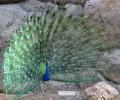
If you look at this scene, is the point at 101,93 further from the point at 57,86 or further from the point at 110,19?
the point at 110,19

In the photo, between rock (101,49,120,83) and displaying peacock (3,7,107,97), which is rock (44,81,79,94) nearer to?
displaying peacock (3,7,107,97)

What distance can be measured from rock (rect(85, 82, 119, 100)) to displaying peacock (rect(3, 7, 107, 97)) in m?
0.29

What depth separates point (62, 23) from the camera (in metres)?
3.29

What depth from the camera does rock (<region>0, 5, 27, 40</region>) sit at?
4293mm

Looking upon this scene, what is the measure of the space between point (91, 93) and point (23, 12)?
1971mm

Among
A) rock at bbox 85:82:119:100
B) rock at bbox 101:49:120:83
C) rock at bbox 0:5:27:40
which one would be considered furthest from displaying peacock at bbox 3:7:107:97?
rock at bbox 0:5:27:40

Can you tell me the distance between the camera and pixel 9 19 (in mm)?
4457

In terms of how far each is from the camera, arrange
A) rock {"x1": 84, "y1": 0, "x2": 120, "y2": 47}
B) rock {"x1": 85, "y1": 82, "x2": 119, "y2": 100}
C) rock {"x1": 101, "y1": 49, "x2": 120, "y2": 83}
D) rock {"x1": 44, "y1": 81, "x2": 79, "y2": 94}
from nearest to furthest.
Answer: rock {"x1": 85, "y1": 82, "x2": 119, "y2": 100} → rock {"x1": 44, "y1": 81, "x2": 79, "y2": 94} → rock {"x1": 101, "y1": 49, "x2": 120, "y2": 83} → rock {"x1": 84, "y1": 0, "x2": 120, "y2": 47}

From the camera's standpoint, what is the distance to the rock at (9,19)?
169 inches

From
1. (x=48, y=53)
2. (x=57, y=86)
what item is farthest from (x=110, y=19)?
(x=48, y=53)

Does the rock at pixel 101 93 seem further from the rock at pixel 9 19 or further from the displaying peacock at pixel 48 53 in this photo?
the rock at pixel 9 19

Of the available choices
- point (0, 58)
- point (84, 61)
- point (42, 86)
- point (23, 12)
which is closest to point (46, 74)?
point (42, 86)

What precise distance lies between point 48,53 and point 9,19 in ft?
5.04

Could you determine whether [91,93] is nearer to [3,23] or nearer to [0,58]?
[0,58]
